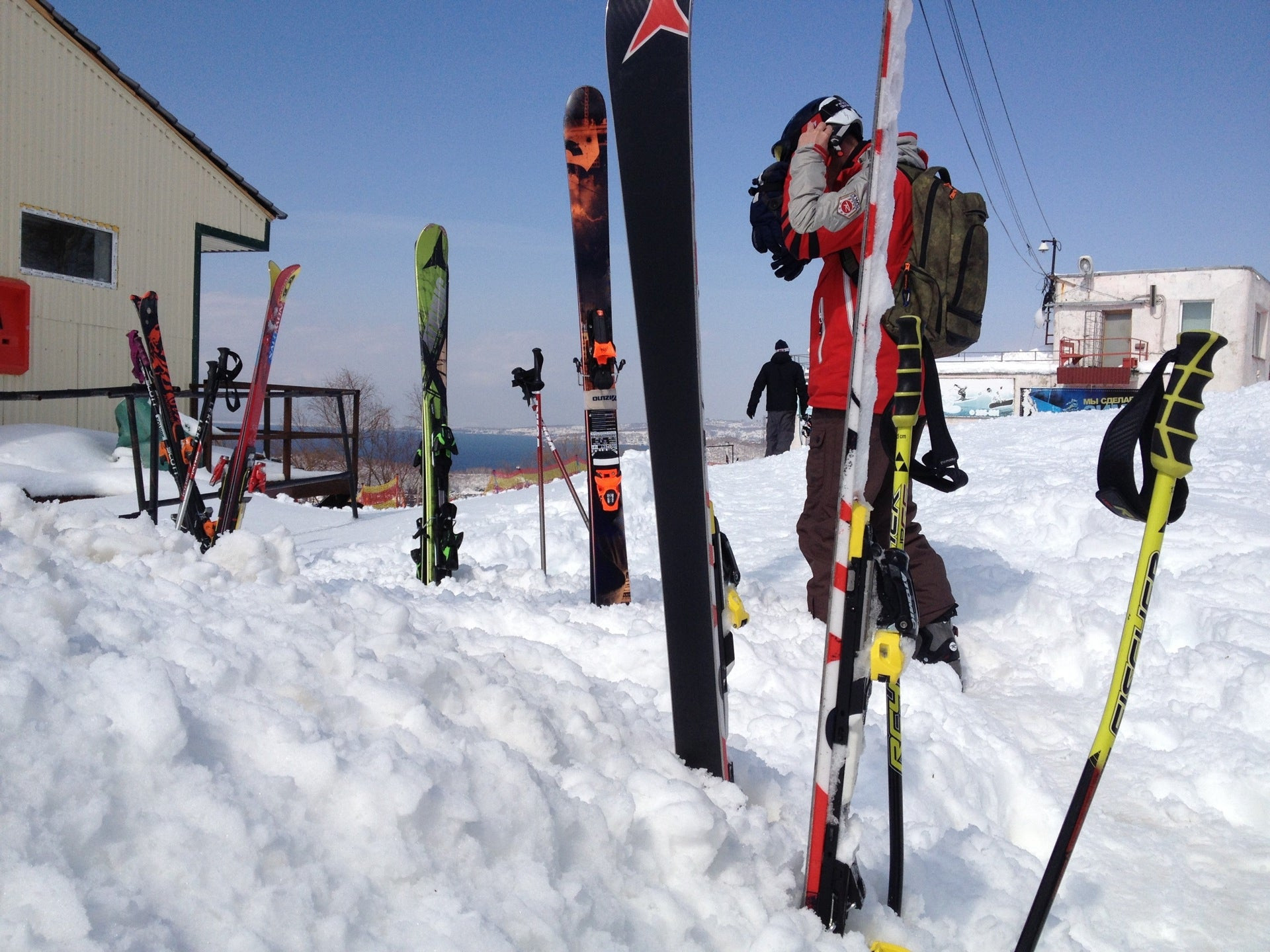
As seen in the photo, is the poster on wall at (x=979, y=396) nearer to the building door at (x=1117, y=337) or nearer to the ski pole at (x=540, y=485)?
the building door at (x=1117, y=337)

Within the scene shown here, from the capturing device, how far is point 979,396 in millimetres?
27531

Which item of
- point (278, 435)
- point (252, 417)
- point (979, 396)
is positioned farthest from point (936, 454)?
point (979, 396)

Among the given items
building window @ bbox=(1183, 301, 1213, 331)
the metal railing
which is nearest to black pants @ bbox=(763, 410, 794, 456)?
the metal railing

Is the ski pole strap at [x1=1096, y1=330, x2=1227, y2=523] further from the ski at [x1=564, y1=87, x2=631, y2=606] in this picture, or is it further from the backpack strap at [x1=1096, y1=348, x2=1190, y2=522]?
the ski at [x1=564, y1=87, x2=631, y2=606]

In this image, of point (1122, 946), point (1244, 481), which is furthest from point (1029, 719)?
point (1244, 481)

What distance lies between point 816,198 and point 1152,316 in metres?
28.5

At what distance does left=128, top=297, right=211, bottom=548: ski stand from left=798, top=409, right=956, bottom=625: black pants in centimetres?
348

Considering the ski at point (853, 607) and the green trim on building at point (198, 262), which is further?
the green trim on building at point (198, 262)

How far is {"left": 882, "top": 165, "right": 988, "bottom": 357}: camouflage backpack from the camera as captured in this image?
2494mm

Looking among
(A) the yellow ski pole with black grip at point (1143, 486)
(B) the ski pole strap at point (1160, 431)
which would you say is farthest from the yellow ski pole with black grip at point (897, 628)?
(B) the ski pole strap at point (1160, 431)

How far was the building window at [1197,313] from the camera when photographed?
25.3 meters

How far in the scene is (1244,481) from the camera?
5031 mm

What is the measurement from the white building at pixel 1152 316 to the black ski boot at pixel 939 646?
25966 mm

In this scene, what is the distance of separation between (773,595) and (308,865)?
9.12 feet
